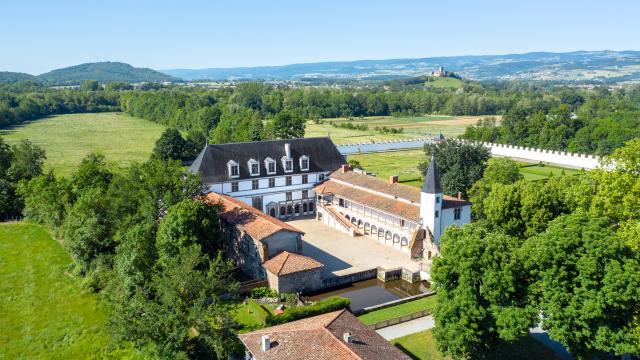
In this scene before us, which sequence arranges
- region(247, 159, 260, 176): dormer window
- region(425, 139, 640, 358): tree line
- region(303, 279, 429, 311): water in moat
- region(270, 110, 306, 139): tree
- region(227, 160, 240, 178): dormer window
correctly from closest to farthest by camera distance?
region(425, 139, 640, 358): tree line
region(303, 279, 429, 311): water in moat
region(227, 160, 240, 178): dormer window
region(247, 159, 260, 176): dormer window
region(270, 110, 306, 139): tree

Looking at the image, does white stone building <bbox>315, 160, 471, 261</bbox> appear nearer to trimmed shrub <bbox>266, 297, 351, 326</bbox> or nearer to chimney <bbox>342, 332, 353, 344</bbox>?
trimmed shrub <bbox>266, 297, 351, 326</bbox>

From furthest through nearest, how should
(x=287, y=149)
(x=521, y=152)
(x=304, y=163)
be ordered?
(x=521, y=152) → (x=304, y=163) → (x=287, y=149)

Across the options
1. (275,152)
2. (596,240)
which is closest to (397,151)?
(275,152)

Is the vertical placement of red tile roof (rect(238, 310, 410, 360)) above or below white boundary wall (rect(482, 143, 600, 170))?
above

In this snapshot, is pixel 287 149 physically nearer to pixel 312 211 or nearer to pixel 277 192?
pixel 277 192

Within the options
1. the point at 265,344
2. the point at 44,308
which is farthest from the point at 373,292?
the point at 44,308

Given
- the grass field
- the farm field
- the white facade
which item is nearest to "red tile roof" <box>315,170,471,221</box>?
the white facade

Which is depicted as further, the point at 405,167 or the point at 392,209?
the point at 405,167
